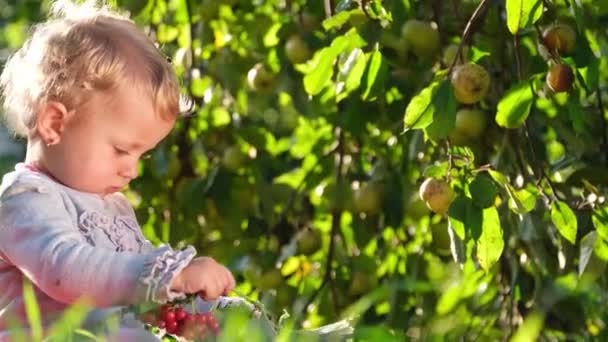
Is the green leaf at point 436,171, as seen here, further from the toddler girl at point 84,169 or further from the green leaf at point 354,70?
the toddler girl at point 84,169

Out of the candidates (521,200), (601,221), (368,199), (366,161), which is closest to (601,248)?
(601,221)

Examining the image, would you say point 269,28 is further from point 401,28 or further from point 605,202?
point 605,202

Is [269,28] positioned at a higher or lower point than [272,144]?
higher

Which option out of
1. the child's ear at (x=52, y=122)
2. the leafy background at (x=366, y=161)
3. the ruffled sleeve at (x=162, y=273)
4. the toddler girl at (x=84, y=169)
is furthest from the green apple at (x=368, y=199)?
the ruffled sleeve at (x=162, y=273)

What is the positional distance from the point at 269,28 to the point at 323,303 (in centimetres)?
60

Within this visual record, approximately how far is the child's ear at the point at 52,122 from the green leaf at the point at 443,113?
2.12ft

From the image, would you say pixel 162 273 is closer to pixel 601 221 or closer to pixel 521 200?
pixel 521 200

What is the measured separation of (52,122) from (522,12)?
2.56 ft

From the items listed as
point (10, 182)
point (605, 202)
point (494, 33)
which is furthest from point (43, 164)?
point (494, 33)

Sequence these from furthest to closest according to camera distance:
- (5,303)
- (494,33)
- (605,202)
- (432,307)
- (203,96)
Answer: (203,96) < (432,307) < (494,33) < (605,202) < (5,303)

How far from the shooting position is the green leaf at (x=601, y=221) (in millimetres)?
2451

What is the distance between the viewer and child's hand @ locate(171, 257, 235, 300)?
5.54ft

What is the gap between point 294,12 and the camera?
353 cm

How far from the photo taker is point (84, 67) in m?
1.93
